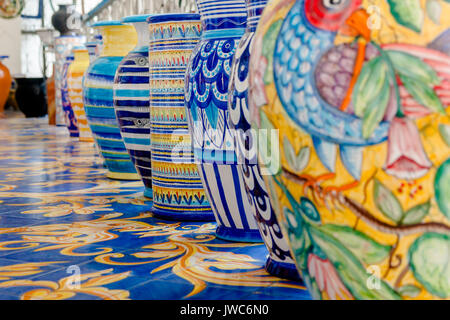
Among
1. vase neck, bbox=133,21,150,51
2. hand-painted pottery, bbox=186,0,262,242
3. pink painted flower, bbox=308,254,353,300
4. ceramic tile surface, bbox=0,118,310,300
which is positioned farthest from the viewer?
vase neck, bbox=133,21,150,51

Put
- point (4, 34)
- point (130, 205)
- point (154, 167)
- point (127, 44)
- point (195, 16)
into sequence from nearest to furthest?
1. point (195, 16)
2. point (154, 167)
3. point (130, 205)
4. point (127, 44)
5. point (4, 34)

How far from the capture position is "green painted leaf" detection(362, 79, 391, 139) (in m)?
0.82

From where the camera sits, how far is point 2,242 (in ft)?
5.81

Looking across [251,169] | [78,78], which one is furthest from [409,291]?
[78,78]

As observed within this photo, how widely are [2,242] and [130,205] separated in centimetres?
60

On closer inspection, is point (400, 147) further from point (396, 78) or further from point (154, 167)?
point (154, 167)

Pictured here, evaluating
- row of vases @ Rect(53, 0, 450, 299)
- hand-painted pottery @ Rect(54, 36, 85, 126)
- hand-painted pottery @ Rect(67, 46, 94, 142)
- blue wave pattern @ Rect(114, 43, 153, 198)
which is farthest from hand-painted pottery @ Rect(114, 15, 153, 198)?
hand-painted pottery @ Rect(54, 36, 85, 126)

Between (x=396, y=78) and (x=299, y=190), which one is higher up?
(x=396, y=78)

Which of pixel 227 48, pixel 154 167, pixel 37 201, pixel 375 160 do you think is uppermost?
pixel 227 48

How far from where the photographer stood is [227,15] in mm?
1705

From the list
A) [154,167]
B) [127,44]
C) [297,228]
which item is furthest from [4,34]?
[297,228]

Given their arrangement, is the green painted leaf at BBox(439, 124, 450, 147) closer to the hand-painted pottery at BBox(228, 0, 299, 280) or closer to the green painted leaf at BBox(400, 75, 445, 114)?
the green painted leaf at BBox(400, 75, 445, 114)

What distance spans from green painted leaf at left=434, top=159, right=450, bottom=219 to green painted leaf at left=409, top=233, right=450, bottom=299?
4 cm

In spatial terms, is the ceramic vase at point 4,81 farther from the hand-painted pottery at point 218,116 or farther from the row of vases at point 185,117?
the hand-painted pottery at point 218,116
